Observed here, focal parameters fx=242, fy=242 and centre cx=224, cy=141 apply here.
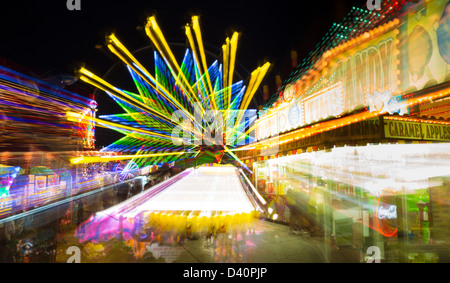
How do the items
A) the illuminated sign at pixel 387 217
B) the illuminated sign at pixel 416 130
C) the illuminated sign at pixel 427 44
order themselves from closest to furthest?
the illuminated sign at pixel 427 44 < the illuminated sign at pixel 416 130 < the illuminated sign at pixel 387 217

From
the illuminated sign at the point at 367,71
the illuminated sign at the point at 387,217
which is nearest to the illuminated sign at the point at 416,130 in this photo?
the illuminated sign at the point at 367,71

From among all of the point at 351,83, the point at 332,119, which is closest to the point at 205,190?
the point at 332,119

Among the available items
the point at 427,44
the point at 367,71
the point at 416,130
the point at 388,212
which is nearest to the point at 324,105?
the point at 367,71

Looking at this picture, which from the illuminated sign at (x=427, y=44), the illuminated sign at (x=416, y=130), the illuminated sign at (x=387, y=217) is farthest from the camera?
the illuminated sign at (x=387, y=217)

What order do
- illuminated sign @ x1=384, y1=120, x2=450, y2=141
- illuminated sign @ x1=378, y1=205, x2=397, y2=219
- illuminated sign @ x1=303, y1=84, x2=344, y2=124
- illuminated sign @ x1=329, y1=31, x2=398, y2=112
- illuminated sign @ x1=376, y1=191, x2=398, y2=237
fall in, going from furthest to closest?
illuminated sign @ x1=378, y1=205, x2=397, y2=219
illuminated sign @ x1=376, y1=191, x2=398, y2=237
illuminated sign @ x1=303, y1=84, x2=344, y2=124
illuminated sign @ x1=384, y1=120, x2=450, y2=141
illuminated sign @ x1=329, y1=31, x2=398, y2=112

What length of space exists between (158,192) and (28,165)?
215 inches

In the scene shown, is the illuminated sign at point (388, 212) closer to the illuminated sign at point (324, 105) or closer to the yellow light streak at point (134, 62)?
the illuminated sign at point (324, 105)

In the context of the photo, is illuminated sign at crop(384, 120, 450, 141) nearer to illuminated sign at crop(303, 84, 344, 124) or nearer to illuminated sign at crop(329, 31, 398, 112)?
illuminated sign at crop(329, 31, 398, 112)

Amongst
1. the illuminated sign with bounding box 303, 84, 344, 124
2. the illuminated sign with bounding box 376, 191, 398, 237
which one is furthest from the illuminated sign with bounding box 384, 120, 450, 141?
the illuminated sign with bounding box 376, 191, 398, 237

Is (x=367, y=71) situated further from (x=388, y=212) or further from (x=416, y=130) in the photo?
(x=388, y=212)

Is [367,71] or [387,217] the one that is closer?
[367,71]

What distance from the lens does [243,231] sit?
8305 millimetres

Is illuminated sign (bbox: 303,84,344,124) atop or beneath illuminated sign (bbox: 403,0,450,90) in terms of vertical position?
beneath

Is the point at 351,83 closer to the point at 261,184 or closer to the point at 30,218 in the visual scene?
the point at 261,184
